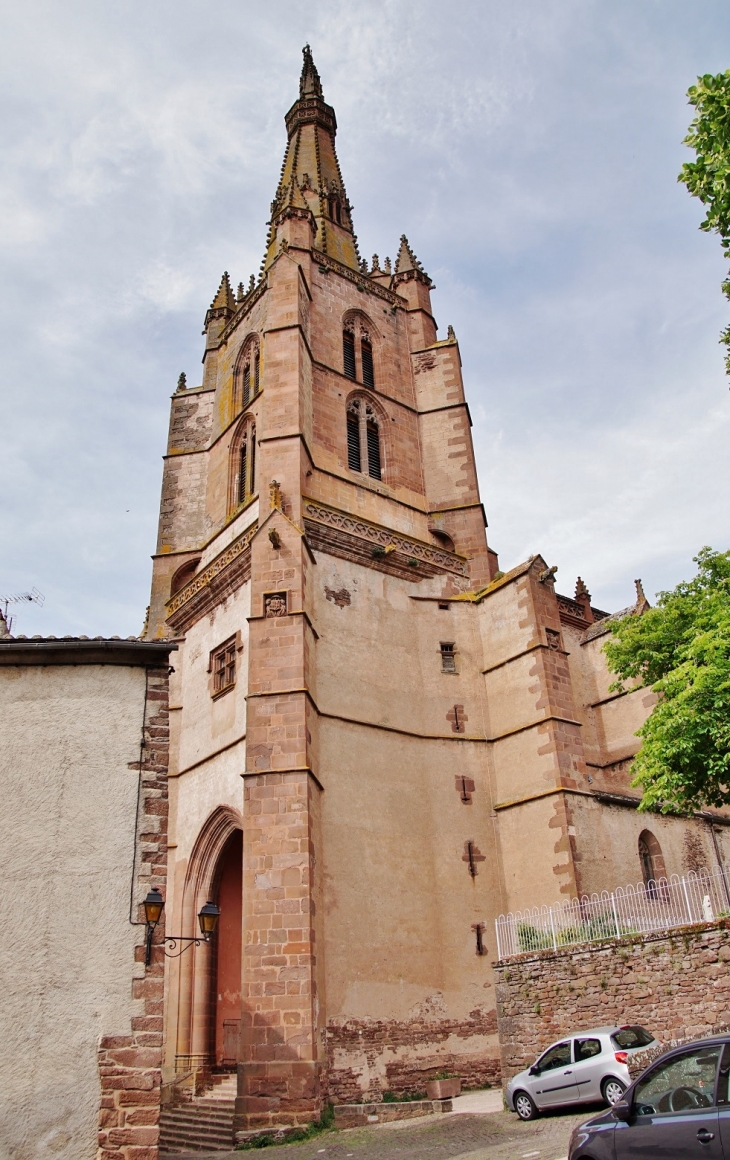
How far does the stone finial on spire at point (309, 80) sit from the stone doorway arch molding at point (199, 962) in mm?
30329

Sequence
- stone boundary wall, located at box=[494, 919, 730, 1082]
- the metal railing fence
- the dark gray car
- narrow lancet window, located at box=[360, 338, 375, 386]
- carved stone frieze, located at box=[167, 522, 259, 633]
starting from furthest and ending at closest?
narrow lancet window, located at box=[360, 338, 375, 386]
carved stone frieze, located at box=[167, 522, 259, 633]
the metal railing fence
stone boundary wall, located at box=[494, 919, 730, 1082]
the dark gray car

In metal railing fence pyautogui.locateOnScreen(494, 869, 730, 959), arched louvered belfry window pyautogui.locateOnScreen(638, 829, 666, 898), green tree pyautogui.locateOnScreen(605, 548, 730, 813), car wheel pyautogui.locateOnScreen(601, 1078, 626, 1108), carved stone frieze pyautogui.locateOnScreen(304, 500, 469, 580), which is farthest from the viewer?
carved stone frieze pyautogui.locateOnScreen(304, 500, 469, 580)

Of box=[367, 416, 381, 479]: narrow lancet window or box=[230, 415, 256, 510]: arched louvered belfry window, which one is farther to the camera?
box=[367, 416, 381, 479]: narrow lancet window

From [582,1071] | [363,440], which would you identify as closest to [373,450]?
[363,440]

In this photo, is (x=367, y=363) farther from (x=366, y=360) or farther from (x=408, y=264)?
(x=408, y=264)

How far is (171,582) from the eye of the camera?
23.7 metres

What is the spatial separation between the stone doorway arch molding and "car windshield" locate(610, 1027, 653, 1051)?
317 inches

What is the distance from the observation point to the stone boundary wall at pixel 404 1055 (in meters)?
14.9

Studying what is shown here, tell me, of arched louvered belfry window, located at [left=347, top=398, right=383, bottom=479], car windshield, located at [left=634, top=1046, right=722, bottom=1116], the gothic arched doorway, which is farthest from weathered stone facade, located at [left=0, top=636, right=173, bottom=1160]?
arched louvered belfry window, located at [left=347, top=398, right=383, bottom=479]

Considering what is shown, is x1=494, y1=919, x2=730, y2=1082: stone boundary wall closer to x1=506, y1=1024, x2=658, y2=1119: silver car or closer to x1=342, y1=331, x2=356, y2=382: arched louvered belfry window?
x1=506, y1=1024, x2=658, y2=1119: silver car

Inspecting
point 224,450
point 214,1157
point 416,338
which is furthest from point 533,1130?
point 416,338

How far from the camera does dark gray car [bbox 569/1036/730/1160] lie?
5.69m

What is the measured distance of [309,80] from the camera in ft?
121

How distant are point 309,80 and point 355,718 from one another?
3004cm
